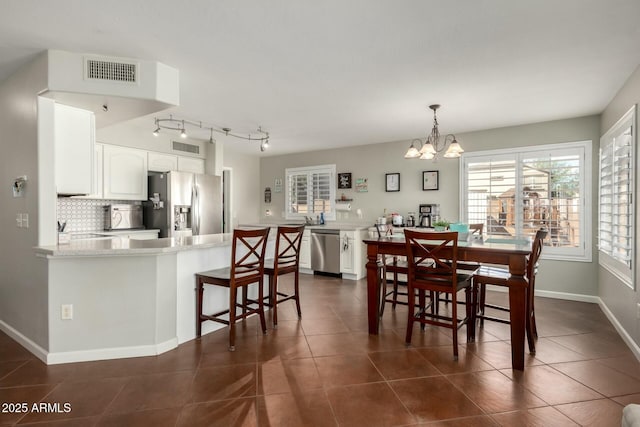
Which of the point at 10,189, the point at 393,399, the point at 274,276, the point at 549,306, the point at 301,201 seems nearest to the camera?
the point at 393,399

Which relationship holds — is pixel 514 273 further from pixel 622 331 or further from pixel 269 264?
pixel 269 264

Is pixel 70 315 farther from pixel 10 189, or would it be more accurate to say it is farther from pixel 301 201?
pixel 301 201

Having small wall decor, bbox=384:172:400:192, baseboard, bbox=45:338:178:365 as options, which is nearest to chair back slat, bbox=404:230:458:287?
baseboard, bbox=45:338:178:365

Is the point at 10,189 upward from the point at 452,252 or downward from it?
upward

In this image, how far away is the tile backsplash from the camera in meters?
4.43

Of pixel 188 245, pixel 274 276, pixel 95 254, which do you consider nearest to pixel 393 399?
pixel 274 276

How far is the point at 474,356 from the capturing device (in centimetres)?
269

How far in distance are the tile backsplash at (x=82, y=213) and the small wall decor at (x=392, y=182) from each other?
431 centimetres

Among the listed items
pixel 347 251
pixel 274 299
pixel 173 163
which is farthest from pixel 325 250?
pixel 173 163

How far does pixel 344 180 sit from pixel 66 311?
15.3 feet

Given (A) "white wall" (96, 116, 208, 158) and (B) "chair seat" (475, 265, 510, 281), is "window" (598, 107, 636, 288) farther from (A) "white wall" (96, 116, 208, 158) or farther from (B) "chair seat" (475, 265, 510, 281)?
(A) "white wall" (96, 116, 208, 158)

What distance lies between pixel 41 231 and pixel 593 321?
17.2 ft

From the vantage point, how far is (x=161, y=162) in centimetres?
532

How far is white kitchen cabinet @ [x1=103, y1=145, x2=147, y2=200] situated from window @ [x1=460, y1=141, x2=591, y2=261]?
15.8 feet
